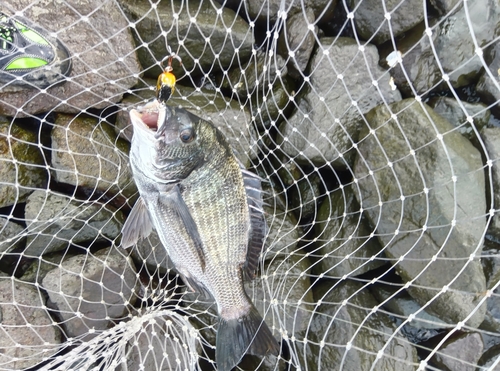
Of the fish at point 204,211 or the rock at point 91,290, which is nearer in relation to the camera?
the fish at point 204,211

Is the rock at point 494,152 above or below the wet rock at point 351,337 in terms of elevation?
above

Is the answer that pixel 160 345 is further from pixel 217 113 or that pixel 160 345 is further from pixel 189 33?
pixel 189 33

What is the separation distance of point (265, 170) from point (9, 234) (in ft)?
7.31

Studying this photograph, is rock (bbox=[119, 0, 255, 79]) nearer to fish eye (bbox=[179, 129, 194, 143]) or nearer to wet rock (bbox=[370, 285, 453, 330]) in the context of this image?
fish eye (bbox=[179, 129, 194, 143])

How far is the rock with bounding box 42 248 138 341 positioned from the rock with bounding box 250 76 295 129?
1.71 meters

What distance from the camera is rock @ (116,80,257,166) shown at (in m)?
3.15

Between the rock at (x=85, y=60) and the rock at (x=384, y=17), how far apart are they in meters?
1.99

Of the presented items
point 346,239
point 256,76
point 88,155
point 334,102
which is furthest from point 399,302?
point 88,155

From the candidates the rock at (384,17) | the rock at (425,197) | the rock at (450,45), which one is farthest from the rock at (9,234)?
the rock at (450,45)

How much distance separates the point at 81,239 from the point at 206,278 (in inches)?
54.1

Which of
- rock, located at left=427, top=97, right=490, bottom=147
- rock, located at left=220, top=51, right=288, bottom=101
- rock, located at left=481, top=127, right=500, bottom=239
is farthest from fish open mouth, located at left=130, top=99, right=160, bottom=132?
rock, located at left=481, top=127, right=500, bottom=239

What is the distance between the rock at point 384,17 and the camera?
3.27m

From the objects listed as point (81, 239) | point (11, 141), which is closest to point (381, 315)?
point (81, 239)

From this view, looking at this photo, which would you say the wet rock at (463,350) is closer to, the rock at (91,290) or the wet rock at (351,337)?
the wet rock at (351,337)
